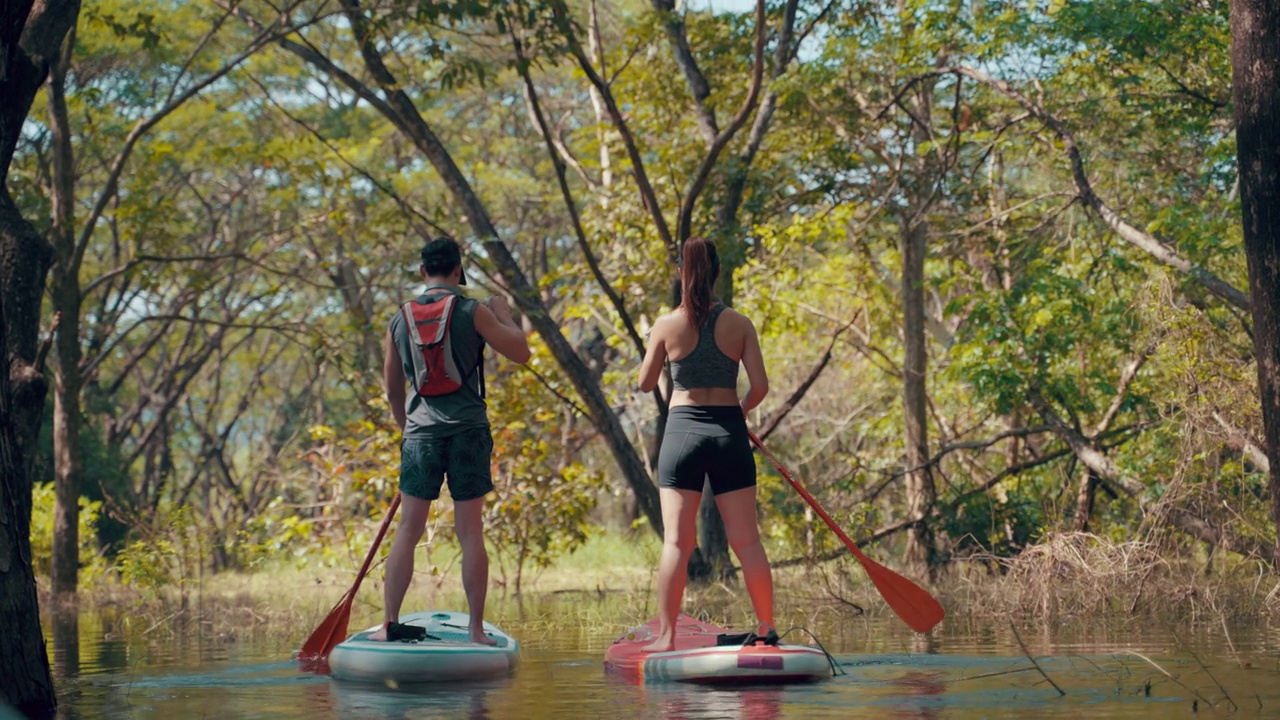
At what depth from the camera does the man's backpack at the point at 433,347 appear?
292 inches

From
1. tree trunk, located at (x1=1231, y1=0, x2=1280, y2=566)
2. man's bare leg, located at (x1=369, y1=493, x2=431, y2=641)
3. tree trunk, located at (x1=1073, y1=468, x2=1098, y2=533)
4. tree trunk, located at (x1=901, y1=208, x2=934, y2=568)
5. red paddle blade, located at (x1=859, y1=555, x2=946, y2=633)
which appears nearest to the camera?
tree trunk, located at (x1=1231, y1=0, x2=1280, y2=566)

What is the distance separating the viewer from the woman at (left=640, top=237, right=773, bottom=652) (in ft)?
23.2

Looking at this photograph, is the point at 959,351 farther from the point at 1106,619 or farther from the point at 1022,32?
the point at 1106,619

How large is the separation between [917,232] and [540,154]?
1214 centimetres

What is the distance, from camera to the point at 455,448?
744cm

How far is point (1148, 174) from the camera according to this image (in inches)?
590

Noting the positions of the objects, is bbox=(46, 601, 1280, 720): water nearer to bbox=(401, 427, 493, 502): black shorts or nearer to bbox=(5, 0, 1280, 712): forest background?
bbox=(401, 427, 493, 502): black shorts

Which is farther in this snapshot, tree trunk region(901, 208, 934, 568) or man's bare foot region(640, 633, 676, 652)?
tree trunk region(901, 208, 934, 568)

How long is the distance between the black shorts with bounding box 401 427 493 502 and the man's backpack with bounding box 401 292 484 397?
0.80 ft

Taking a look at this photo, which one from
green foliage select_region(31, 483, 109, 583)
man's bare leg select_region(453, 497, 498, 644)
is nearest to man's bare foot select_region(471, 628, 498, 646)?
man's bare leg select_region(453, 497, 498, 644)

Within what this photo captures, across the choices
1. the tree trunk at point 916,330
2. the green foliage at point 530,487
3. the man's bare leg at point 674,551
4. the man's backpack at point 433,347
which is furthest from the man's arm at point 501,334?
the green foliage at point 530,487

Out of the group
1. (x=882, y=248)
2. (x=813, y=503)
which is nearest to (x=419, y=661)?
(x=813, y=503)

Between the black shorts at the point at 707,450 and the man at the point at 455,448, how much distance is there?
893 millimetres

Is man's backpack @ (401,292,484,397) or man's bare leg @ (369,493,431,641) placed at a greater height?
man's backpack @ (401,292,484,397)
